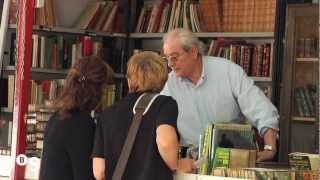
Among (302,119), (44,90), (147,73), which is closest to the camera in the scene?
(147,73)

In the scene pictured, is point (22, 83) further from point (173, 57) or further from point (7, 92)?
point (7, 92)

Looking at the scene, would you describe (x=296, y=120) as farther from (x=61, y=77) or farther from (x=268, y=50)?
(x=61, y=77)

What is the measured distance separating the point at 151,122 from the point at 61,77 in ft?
11.2

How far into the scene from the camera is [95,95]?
11.5 ft

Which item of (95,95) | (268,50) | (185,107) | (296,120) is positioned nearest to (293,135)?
(296,120)

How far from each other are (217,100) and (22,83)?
45.6 inches

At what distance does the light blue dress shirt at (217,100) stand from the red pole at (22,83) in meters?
0.90

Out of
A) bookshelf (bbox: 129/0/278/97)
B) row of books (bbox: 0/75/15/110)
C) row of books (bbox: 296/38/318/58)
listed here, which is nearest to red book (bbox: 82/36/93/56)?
bookshelf (bbox: 129/0/278/97)

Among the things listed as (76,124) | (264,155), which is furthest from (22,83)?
(264,155)

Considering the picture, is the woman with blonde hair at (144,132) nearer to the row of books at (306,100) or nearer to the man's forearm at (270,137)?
the man's forearm at (270,137)

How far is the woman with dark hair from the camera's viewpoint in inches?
137

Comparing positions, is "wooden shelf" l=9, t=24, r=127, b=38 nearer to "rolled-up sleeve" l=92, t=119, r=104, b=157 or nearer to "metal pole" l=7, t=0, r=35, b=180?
"metal pole" l=7, t=0, r=35, b=180

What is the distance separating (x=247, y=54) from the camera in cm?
605

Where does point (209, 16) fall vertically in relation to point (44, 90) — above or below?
above
